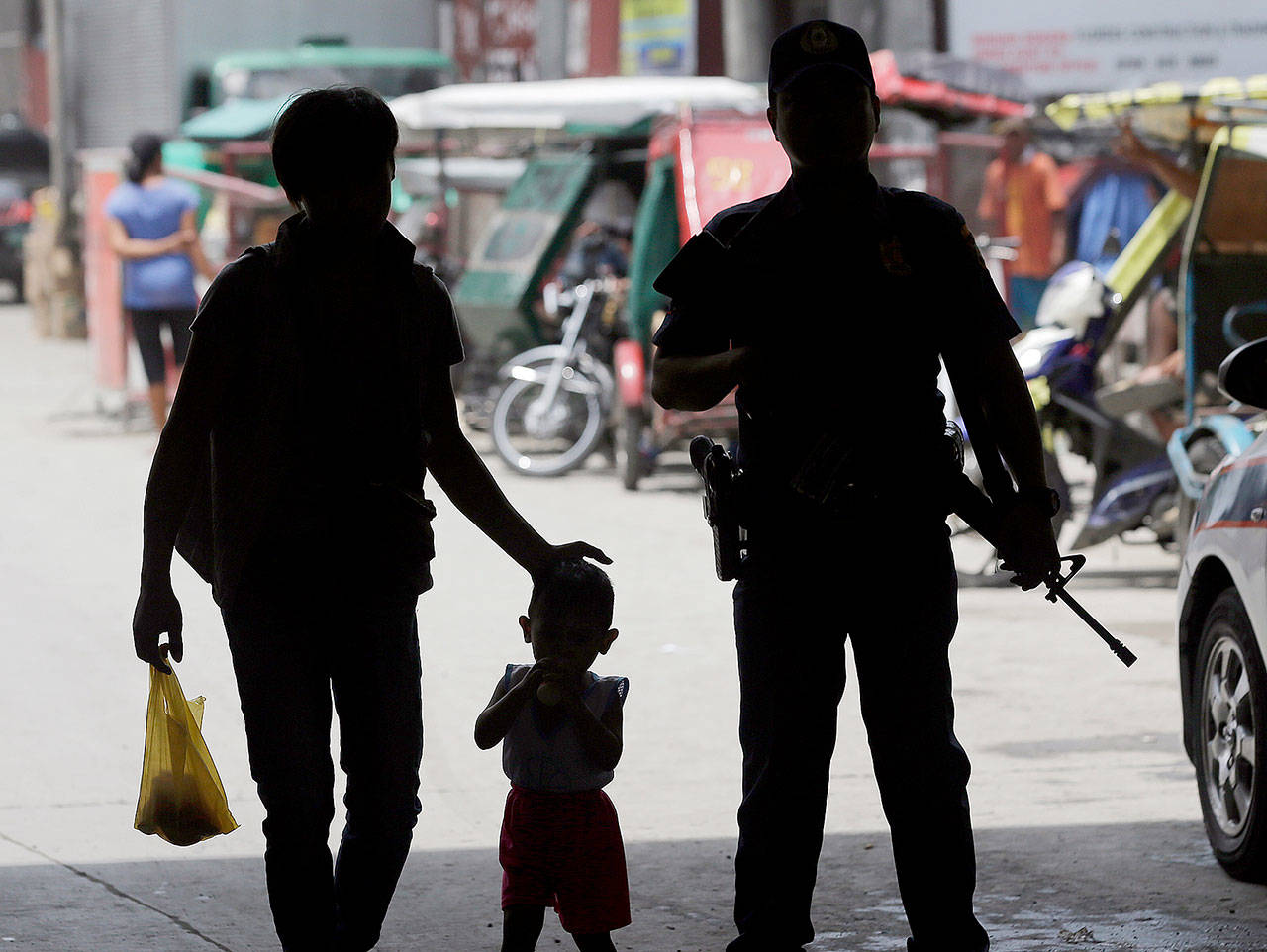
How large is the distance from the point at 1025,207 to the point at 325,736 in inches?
525

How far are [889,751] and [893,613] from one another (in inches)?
9.7

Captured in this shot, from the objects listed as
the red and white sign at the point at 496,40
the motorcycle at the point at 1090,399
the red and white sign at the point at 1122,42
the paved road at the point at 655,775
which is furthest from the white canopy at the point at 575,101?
the red and white sign at the point at 496,40

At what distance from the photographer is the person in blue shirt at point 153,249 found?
1493 cm

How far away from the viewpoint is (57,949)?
458cm

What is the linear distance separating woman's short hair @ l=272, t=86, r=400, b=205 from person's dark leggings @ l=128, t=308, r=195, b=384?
1153cm

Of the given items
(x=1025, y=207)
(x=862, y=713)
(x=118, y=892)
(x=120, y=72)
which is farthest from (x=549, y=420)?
(x=120, y=72)

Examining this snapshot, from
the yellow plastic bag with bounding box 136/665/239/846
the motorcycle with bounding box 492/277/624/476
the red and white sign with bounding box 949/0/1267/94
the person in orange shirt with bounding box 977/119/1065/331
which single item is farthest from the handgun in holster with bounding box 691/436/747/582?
the red and white sign with bounding box 949/0/1267/94

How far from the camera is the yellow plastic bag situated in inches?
160

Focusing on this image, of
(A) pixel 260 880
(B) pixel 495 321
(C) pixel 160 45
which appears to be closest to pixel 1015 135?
(B) pixel 495 321

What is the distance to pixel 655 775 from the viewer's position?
21.2 feet

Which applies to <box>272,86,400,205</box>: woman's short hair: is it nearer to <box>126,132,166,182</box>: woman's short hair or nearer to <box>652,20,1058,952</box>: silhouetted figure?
<box>652,20,1058,952</box>: silhouetted figure

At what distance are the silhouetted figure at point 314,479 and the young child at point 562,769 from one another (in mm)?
221

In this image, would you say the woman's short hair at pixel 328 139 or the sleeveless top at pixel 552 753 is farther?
the sleeveless top at pixel 552 753

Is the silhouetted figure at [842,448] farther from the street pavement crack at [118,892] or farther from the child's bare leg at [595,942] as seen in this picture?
the street pavement crack at [118,892]
